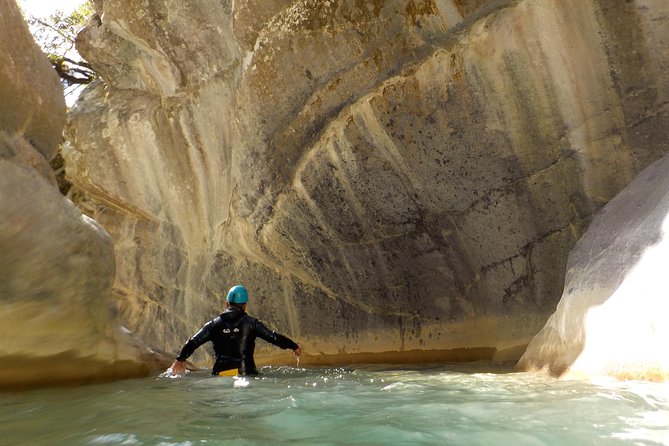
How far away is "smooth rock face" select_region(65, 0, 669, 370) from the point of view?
6035 millimetres

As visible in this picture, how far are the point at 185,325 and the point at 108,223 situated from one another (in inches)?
116

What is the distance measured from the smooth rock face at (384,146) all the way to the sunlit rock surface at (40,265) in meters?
2.51

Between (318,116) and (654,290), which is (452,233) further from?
(654,290)

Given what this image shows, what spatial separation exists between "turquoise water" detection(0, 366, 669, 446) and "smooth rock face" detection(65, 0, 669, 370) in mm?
2653

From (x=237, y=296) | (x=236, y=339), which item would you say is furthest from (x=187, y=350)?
(x=237, y=296)

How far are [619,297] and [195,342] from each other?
4002mm

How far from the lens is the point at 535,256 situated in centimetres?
677

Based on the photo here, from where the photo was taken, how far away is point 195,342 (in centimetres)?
612

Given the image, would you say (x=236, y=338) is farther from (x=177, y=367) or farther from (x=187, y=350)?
(x=177, y=367)

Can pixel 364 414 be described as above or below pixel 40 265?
below

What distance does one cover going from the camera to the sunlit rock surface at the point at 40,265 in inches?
201

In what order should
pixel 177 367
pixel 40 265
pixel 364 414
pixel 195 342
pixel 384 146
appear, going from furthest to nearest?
pixel 384 146, pixel 195 342, pixel 177 367, pixel 40 265, pixel 364 414

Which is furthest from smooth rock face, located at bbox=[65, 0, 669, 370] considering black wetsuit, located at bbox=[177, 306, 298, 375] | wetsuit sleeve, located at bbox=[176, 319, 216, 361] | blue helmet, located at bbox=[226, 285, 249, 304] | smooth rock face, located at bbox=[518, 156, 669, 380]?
wetsuit sleeve, located at bbox=[176, 319, 216, 361]

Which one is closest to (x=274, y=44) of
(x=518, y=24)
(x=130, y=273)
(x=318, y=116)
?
(x=318, y=116)
